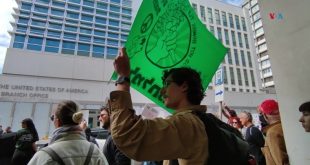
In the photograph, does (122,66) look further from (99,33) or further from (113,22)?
(113,22)

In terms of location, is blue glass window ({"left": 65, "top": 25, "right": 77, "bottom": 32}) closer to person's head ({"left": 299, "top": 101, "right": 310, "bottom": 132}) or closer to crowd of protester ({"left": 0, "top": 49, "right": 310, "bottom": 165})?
crowd of protester ({"left": 0, "top": 49, "right": 310, "bottom": 165})

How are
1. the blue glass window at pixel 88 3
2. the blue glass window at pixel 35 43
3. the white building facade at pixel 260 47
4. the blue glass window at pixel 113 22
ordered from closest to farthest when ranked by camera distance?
the blue glass window at pixel 35 43, the white building facade at pixel 260 47, the blue glass window at pixel 88 3, the blue glass window at pixel 113 22

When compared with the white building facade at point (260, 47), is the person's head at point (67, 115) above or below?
below

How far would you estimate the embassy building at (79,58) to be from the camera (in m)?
12.2

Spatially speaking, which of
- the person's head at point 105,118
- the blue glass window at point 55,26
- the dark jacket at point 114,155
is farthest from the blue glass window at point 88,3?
the dark jacket at point 114,155

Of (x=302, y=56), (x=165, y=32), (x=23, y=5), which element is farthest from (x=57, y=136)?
(x=23, y=5)

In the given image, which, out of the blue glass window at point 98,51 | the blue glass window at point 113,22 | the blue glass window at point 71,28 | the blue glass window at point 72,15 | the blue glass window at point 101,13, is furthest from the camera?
the blue glass window at point 113,22

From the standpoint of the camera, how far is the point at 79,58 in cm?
1517

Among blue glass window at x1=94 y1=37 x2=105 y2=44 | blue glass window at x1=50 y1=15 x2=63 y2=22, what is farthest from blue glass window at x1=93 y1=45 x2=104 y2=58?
blue glass window at x1=50 y1=15 x2=63 y2=22

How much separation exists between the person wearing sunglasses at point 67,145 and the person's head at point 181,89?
37.8 inches

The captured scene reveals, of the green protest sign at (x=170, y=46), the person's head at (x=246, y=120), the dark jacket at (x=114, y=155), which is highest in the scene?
the green protest sign at (x=170, y=46)

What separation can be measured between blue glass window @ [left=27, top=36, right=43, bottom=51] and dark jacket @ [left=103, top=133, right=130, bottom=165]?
67951 mm

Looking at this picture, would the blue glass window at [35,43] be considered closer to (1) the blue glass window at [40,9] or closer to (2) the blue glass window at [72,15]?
(1) the blue glass window at [40,9]

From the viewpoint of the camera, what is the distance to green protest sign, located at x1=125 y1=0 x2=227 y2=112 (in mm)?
2045
